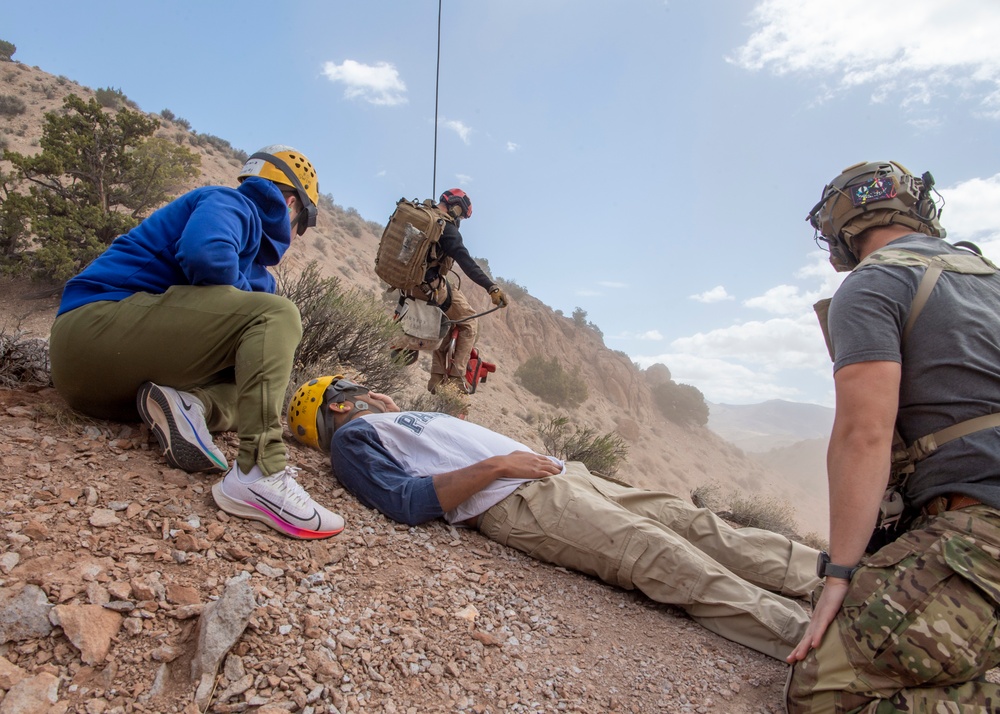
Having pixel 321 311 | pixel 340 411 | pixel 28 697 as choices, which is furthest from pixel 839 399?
pixel 321 311

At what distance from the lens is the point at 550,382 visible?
787 inches

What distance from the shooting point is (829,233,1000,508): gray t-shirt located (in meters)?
1.54

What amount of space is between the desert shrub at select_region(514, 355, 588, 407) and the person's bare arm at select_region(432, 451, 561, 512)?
16891 mm

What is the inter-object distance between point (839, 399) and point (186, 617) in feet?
6.42

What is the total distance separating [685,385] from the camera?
1142 inches

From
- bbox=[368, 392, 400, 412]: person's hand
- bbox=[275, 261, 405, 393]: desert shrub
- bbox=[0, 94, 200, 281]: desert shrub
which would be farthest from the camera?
bbox=[0, 94, 200, 281]: desert shrub

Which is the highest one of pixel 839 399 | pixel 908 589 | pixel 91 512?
Result: pixel 839 399

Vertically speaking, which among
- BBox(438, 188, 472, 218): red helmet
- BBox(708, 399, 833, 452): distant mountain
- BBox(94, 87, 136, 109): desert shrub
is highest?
BBox(94, 87, 136, 109): desert shrub

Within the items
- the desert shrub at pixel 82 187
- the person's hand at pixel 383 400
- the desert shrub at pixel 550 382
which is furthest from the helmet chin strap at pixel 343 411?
the desert shrub at pixel 550 382

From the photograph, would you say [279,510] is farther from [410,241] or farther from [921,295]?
[410,241]

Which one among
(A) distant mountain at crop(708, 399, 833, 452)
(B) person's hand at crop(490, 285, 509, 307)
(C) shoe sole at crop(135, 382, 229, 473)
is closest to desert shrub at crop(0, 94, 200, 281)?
(B) person's hand at crop(490, 285, 509, 307)

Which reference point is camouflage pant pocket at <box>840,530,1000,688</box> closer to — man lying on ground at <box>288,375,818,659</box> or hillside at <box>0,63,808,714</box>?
hillside at <box>0,63,808,714</box>

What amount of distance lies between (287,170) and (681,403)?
2776cm

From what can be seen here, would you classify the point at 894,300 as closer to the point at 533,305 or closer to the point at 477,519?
the point at 477,519
